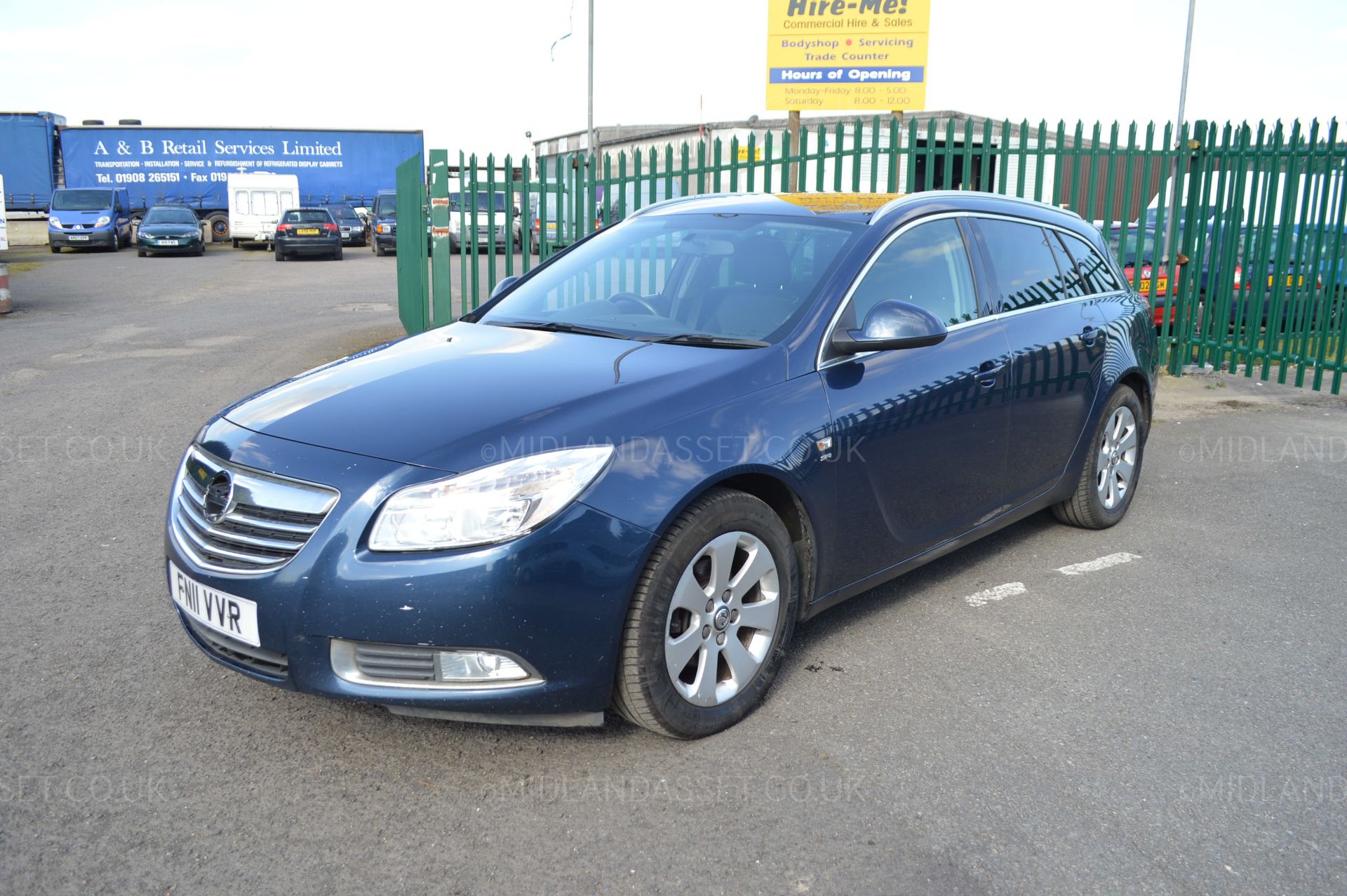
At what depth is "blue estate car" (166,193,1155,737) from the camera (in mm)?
2922

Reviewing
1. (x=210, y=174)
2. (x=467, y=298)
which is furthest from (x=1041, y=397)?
(x=210, y=174)

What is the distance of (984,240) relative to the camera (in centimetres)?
467

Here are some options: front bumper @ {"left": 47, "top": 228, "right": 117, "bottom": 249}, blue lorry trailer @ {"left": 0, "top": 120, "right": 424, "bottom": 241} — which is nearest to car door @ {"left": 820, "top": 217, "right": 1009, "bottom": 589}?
front bumper @ {"left": 47, "top": 228, "right": 117, "bottom": 249}

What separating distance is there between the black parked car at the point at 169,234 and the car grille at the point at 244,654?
30.0 m

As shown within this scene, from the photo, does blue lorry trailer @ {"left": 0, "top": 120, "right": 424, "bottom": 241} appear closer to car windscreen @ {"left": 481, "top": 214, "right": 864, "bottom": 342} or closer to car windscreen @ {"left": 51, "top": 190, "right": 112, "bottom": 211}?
car windscreen @ {"left": 51, "top": 190, "right": 112, "bottom": 211}

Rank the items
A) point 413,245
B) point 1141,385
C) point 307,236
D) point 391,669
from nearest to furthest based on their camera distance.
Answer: point 391,669, point 1141,385, point 413,245, point 307,236

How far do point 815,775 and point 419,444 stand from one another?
1.47 meters

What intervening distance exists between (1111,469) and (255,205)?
33.4 metres

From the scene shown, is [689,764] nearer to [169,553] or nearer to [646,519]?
[646,519]

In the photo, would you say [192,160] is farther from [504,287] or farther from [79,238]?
[504,287]

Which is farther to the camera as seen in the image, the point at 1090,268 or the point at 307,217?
the point at 307,217

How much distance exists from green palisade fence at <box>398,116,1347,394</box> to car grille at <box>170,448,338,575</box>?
21.2 ft

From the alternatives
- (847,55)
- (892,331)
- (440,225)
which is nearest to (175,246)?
(440,225)

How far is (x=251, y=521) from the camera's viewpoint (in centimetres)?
310
